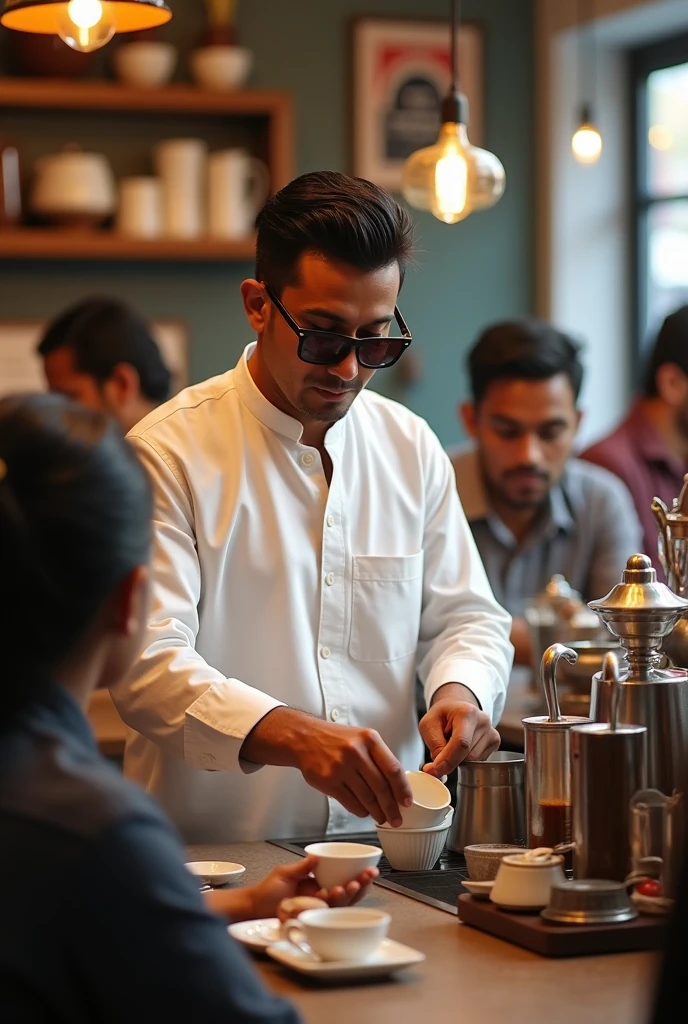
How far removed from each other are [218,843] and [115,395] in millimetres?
2227

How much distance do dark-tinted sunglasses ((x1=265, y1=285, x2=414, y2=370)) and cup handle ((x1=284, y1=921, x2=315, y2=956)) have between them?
3.02 feet

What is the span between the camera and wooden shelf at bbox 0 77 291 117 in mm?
5129

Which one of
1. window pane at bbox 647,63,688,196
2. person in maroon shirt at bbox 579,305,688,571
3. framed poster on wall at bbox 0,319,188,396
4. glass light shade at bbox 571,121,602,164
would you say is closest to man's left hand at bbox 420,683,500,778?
person in maroon shirt at bbox 579,305,688,571

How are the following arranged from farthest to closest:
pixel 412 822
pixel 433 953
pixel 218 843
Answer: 1. pixel 218 843
2. pixel 412 822
3. pixel 433 953

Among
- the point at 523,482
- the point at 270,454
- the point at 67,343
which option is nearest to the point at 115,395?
the point at 67,343

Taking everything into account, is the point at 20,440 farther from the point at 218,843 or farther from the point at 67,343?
the point at 67,343

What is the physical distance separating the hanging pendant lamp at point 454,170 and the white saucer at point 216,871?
165 cm

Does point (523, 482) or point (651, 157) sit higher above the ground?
point (651, 157)

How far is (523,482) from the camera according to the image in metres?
3.79

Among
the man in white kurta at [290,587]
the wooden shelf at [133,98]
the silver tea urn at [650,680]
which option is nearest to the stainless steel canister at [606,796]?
the silver tea urn at [650,680]

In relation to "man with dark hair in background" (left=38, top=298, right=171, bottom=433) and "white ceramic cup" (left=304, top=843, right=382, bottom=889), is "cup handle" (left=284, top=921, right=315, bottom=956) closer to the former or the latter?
"white ceramic cup" (left=304, top=843, right=382, bottom=889)

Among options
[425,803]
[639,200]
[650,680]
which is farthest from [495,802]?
[639,200]

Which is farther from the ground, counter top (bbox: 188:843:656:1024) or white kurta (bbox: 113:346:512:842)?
white kurta (bbox: 113:346:512:842)

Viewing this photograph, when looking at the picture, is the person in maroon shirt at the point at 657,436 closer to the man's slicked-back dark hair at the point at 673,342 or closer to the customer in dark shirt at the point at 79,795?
the man's slicked-back dark hair at the point at 673,342
